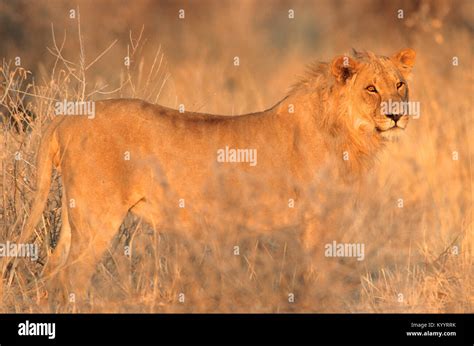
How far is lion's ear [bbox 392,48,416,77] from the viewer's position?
6889mm

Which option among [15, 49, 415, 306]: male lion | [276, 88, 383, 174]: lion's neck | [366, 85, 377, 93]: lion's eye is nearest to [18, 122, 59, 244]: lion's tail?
[15, 49, 415, 306]: male lion

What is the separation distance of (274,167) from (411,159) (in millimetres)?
2779

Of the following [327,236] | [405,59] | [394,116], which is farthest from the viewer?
[405,59]

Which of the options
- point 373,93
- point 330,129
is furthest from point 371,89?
point 330,129

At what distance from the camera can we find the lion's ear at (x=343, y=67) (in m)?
6.53

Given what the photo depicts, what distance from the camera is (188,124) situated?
6562mm

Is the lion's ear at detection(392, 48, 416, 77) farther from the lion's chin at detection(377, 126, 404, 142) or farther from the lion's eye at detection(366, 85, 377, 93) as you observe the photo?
the lion's chin at detection(377, 126, 404, 142)

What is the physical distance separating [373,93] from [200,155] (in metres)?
1.21

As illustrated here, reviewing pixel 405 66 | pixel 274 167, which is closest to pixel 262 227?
pixel 274 167

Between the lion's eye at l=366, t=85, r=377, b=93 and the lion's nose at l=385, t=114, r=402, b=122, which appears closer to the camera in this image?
the lion's nose at l=385, t=114, r=402, b=122

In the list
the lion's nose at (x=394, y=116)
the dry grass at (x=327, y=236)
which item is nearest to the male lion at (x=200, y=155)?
the lion's nose at (x=394, y=116)

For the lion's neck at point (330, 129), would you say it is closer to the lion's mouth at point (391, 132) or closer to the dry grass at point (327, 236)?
the lion's mouth at point (391, 132)

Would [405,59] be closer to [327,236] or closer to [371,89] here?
[371,89]

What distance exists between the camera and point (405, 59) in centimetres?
698
